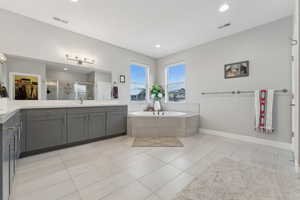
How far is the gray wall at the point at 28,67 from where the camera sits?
7.69 feet

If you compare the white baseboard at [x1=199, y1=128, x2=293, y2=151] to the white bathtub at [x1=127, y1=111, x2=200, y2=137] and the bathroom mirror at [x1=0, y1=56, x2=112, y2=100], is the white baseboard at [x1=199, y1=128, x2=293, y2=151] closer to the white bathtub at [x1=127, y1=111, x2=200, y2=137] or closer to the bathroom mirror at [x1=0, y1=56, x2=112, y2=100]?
the white bathtub at [x1=127, y1=111, x2=200, y2=137]

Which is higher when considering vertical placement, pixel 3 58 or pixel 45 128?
pixel 3 58

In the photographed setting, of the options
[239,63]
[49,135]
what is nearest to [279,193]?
[239,63]

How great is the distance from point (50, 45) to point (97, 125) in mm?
2040

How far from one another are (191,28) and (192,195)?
10.5ft

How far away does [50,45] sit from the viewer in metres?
2.73

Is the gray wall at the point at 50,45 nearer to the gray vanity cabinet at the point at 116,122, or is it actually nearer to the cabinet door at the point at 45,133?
the gray vanity cabinet at the point at 116,122

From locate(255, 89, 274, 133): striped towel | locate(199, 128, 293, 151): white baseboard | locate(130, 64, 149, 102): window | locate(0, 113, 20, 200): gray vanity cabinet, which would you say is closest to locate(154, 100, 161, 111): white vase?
locate(130, 64, 149, 102): window

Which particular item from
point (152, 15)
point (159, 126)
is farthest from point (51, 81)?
point (159, 126)

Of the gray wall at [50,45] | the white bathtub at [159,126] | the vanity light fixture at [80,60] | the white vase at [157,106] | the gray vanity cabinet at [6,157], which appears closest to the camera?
the gray vanity cabinet at [6,157]

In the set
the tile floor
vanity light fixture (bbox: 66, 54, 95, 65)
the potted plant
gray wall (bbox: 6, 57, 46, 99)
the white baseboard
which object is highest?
vanity light fixture (bbox: 66, 54, 95, 65)

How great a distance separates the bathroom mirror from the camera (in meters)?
2.33

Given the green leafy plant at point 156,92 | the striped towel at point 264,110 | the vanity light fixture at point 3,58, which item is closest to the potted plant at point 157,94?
the green leafy plant at point 156,92

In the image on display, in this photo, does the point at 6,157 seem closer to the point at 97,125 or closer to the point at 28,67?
the point at 97,125
